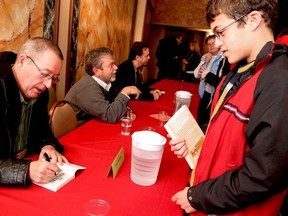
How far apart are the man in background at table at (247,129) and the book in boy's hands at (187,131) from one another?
17cm

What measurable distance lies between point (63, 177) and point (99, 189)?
183 millimetres

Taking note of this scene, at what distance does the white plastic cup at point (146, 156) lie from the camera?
3.81 ft

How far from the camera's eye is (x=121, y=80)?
11.5 feet

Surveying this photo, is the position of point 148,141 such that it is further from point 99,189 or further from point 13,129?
point 13,129

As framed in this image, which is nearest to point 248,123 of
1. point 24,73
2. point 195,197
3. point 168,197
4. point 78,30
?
point 195,197

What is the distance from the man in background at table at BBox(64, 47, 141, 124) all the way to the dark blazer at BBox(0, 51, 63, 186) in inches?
21.8

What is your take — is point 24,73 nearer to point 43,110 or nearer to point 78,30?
point 43,110

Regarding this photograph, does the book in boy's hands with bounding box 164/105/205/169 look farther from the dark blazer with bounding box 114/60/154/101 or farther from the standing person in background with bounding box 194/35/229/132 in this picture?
the dark blazer with bounding box 114/60/154/101

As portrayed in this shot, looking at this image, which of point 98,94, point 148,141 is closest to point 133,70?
point 98,94

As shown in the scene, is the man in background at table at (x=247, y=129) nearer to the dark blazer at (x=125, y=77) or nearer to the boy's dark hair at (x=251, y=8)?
the boy's dark hair at (x=251, y=8)

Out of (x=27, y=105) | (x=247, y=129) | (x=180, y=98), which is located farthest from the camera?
(x=180, y=98)

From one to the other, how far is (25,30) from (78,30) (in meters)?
1.15

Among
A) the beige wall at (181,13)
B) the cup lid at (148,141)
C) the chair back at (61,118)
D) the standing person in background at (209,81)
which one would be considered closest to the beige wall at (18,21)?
the chair back at (61,118)

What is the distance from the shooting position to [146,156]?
3.88ft
